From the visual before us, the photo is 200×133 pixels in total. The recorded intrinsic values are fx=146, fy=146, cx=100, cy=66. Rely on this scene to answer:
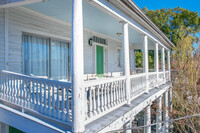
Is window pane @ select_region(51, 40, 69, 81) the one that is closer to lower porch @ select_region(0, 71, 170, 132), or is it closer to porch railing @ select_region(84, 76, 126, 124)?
lower porch @ select_region(0, 71, 170, 132)

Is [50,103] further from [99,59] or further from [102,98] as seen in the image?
[99,59]

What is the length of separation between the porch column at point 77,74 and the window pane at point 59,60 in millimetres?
3193

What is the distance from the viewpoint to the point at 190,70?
616 cm

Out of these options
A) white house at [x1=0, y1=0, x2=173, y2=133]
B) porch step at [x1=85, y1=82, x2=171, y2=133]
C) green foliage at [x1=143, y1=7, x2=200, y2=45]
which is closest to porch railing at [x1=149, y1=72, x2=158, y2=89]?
white house at [x1=0, y1=0, x2=173, y2=133]

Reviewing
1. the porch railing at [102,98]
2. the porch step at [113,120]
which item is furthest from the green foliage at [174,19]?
the porch railing at [102,98]

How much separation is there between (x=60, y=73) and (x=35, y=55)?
1.22 meters

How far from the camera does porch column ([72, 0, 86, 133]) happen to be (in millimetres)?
2277

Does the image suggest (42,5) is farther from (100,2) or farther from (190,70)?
(190,70)

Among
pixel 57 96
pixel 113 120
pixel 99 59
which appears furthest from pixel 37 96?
pixel 99 59

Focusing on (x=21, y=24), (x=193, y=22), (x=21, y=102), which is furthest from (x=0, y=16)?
(x=193, y=22)

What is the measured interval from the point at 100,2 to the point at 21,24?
2.68 m

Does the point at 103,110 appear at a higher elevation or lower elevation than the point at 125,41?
lower

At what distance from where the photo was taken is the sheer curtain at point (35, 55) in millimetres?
4477

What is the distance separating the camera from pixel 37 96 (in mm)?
2908
